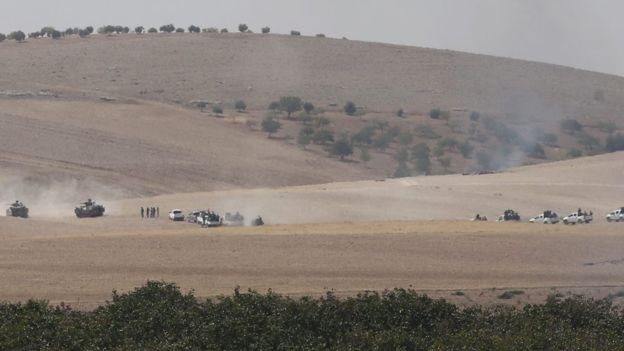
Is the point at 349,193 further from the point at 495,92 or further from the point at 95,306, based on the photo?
the point at 495,92

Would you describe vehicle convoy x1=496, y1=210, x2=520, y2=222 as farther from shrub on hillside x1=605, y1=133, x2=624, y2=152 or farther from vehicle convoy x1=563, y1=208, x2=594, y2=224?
shrub on hillside x1=605, y1=133, x2=624, y2=152

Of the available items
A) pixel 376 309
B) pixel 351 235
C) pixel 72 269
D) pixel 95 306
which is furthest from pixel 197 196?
pixel 376 309

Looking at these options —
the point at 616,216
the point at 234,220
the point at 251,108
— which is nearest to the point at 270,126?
the point at 251,108

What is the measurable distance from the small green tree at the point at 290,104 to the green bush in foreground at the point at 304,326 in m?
114

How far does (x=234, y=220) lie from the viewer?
75.1m

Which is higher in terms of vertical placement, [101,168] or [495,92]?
[495,92]

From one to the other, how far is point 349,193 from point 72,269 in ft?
136

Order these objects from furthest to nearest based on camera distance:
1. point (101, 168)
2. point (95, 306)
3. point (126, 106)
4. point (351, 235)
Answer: point (126, 106)
point (101, 168)
point (351, 235)
point (95, 306)

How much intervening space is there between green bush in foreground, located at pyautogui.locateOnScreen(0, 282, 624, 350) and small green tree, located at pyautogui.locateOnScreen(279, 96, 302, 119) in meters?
114

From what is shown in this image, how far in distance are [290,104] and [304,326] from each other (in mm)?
118381

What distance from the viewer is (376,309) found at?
112 feet

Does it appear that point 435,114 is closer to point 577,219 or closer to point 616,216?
point 616,216

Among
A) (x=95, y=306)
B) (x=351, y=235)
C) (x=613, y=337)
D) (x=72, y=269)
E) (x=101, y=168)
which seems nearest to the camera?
(x=613, y=337)

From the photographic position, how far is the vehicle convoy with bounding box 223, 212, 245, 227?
7427 centimetres
